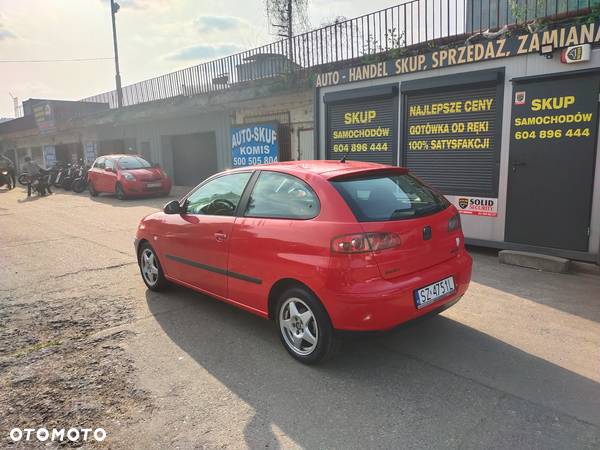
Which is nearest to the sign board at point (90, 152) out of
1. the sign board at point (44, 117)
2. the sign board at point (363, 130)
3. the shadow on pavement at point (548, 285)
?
the sign board at point (44, 117)

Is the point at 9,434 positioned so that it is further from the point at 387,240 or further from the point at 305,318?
the point at 387,240

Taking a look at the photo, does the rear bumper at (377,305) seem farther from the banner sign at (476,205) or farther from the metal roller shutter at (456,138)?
the metal roller shutter at (456,138)

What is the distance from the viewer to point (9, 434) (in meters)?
2.85

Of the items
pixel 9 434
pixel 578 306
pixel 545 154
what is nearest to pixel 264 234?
pixel 9 434

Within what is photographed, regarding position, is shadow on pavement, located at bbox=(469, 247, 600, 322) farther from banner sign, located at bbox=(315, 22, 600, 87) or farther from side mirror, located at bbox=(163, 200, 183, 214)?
side mirror, located at bbox=(163, 200, 183, 214)

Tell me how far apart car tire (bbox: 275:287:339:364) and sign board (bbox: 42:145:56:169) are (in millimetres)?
32759

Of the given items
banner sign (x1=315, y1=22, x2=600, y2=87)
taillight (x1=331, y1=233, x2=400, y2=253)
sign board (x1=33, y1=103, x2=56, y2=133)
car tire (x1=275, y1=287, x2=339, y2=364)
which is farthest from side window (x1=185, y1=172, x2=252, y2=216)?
sign board (x1=33, y1=103, x2=56, y2=133)

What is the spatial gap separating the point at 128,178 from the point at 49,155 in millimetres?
21367

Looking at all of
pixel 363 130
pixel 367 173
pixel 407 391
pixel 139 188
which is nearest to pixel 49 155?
pixel 139 188

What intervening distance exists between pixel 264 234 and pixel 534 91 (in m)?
4.80

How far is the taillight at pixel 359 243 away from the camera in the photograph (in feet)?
10.5

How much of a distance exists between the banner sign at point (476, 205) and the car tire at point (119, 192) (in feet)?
37.2

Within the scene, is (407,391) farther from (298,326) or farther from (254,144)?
(254,144)

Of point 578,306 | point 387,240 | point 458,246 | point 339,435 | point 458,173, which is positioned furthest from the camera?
point 458,173
